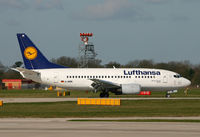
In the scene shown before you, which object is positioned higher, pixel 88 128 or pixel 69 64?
pixel 69 64

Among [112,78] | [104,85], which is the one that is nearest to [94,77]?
[104,85]

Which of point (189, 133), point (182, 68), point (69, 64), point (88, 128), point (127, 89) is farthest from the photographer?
point (69, 64)

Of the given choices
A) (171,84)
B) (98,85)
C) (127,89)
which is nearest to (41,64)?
(98,85)

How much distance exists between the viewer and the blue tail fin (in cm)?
5684

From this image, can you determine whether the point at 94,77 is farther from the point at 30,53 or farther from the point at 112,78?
the point at 30,53

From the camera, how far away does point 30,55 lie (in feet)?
187

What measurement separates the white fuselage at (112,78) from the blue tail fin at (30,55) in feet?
3.34

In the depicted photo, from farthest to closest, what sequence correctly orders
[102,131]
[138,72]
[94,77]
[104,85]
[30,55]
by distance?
[138,72] < [30,55] < [94,77] < [104,85] < [102,131]

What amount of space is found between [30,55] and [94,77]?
9.35m

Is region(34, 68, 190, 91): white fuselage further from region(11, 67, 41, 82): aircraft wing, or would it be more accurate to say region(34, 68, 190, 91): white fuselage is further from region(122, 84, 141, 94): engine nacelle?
region(122, 84, 141, 94): engine nacelle

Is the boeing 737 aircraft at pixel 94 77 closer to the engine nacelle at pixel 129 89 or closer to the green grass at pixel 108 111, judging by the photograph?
the engine nacelle at pixel 129 89

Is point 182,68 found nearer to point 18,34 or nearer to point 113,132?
point 18,34

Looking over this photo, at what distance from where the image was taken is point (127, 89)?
55344mm

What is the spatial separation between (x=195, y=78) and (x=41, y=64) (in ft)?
241
